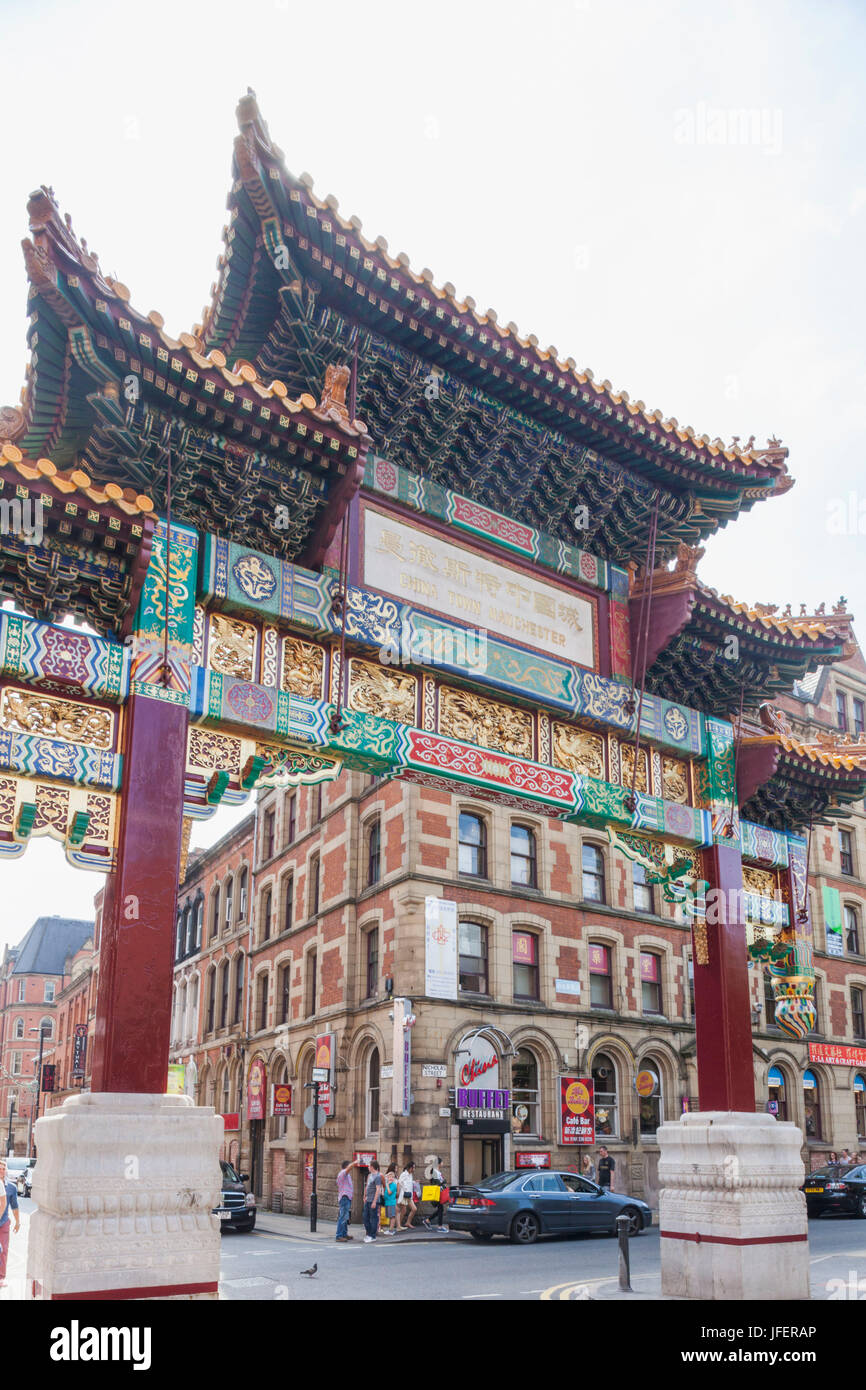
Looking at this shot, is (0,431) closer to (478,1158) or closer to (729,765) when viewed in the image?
(729,765)

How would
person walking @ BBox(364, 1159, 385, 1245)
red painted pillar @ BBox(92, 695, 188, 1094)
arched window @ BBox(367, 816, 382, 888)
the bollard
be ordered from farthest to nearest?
arched window @ BBox(367, 816, 382, 888)
person walking @ BBox(364, 1159, 385, 1245)
the bollard
red painted pillar @ BBox(92, 695, 188, 1094)

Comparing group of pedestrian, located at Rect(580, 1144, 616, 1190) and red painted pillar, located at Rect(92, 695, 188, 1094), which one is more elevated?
red painted pillar, located at Rect(92, 695, 188, 1094)

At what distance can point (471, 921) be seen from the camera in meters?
27.5

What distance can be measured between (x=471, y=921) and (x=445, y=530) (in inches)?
727

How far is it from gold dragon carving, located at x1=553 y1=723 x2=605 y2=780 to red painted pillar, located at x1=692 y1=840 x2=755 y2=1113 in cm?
196

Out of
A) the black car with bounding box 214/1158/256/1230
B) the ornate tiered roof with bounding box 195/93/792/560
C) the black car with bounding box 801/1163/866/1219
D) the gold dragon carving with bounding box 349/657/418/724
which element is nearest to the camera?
the ornate tiered roof with bounding box 195/93/792/560

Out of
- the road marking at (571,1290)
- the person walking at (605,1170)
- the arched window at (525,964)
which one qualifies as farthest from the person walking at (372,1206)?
the road marking at (571,1290)

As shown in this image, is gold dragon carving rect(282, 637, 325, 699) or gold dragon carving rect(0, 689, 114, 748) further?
gold dragon carving rect(282, 637, 325, 699)

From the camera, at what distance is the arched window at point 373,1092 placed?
26.7 metres

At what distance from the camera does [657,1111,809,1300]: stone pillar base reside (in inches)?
397

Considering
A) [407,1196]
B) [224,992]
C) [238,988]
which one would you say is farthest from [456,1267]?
[224,992]

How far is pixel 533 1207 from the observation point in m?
20.7

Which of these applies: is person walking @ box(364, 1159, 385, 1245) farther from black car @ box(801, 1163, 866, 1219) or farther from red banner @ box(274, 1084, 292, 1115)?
black car @ box(801, 1163, 866, 1219)

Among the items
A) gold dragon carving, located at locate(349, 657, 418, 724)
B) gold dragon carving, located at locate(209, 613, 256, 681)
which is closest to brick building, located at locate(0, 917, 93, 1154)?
gold dragon carving, located at locate(349, 657, 418, 724)
